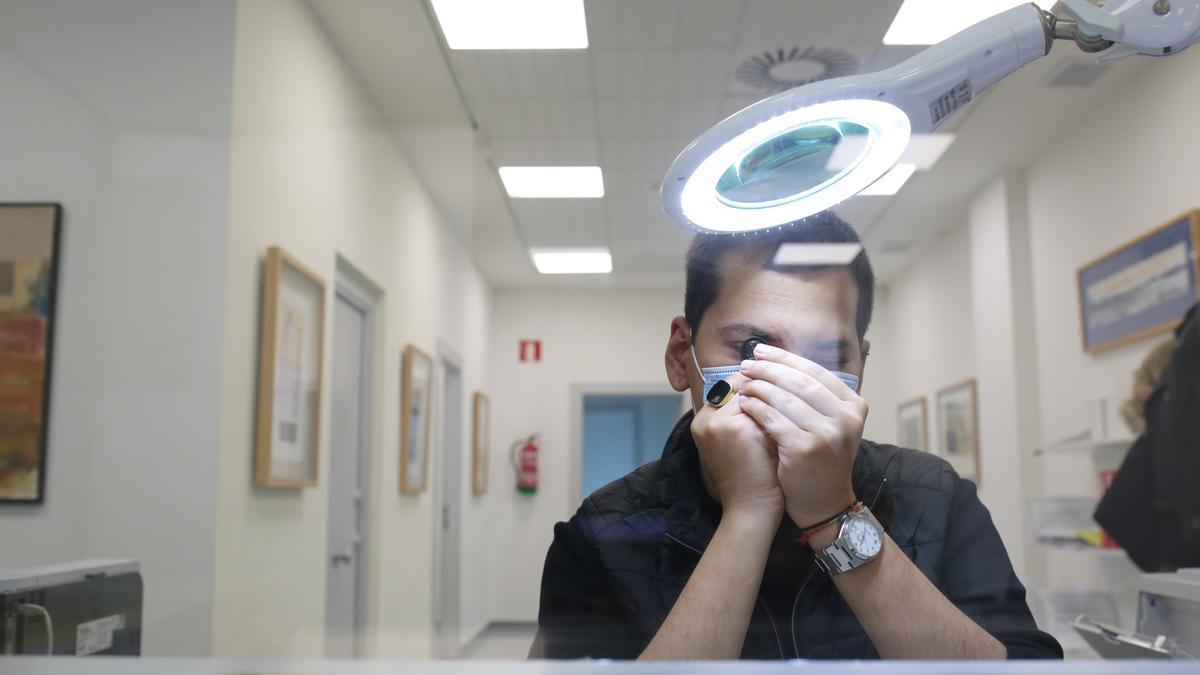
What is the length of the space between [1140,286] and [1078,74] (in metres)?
0.88

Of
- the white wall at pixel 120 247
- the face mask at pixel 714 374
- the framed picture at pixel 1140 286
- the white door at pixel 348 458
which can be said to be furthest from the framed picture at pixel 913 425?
the white wall at pixel 120 247

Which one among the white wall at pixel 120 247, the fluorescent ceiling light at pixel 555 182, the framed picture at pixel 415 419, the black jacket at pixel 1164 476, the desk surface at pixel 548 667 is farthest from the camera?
the black jacket at pixel 1164 476

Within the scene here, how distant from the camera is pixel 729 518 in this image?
2.16 feet

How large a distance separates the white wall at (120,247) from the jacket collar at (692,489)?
77 cm

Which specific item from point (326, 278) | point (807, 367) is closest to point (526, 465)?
→ point (807, 367)

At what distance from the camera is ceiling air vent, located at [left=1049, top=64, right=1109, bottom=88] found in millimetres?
859

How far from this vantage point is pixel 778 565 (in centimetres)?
71

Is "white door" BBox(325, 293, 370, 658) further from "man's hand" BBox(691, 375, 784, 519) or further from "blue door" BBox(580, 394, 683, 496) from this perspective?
"man's hand" BBox(691, 375, 784, 519)

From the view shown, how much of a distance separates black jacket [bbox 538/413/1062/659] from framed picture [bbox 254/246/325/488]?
0.92 metres

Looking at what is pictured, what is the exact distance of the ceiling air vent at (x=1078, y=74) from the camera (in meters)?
0.86

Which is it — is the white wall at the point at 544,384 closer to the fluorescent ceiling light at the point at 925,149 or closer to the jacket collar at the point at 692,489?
the jacket collar at the point at 692,489

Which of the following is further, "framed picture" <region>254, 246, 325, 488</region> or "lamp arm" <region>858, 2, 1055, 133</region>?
"framed picture" <region>254, 246, 325, 488</region>

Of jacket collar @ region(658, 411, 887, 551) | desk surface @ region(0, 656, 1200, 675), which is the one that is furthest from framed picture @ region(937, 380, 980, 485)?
desk surface @ region(0, 656, 1200, 675)

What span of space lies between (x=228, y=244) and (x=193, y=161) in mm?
141
